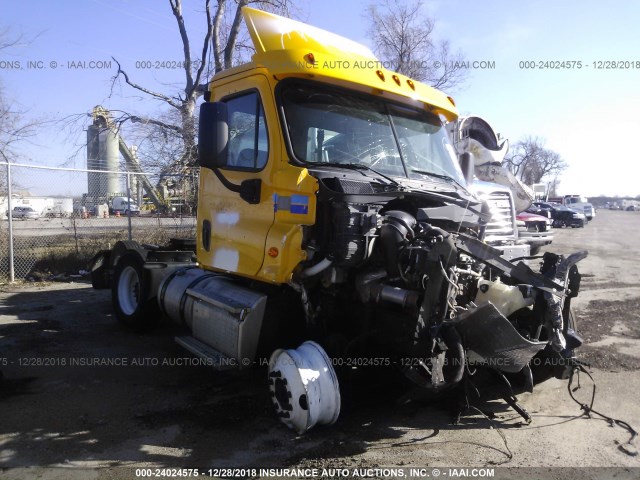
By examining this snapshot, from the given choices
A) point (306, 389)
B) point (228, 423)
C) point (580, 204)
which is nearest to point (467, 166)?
point (306, 389)

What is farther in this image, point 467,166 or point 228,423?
point 467,166

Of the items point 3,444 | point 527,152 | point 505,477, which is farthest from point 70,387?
point 527,152

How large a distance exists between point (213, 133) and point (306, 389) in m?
2.23

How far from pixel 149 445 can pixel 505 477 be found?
248 centimetres

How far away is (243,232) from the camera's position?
481cm

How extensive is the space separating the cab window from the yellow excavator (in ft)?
0.06

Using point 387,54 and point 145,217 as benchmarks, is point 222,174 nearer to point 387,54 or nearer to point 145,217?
point 145,217

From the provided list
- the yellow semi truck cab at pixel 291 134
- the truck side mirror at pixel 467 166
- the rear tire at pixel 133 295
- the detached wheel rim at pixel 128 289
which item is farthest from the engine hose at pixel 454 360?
the detached wheel rim at pixel 128 289

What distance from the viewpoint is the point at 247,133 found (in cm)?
472

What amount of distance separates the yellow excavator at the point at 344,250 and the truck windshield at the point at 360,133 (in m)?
0.01

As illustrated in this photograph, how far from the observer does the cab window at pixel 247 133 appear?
4523 mm

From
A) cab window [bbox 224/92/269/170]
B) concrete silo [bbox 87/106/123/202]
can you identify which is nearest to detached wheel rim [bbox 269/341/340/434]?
cab window [bbox 224/92/269/170]

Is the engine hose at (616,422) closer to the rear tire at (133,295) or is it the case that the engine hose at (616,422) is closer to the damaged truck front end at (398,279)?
the damaged truck front end at (398,279)

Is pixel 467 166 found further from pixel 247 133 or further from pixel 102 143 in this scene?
pixel 102 143
